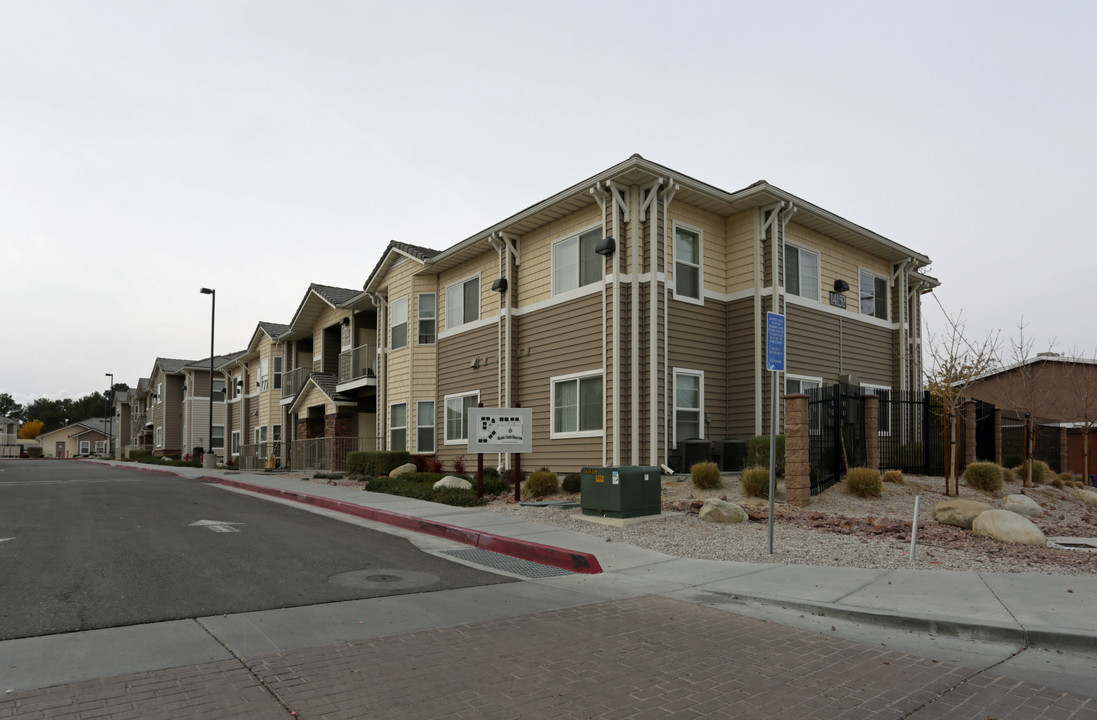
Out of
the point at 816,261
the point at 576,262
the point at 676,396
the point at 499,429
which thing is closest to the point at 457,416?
the point at 576,262

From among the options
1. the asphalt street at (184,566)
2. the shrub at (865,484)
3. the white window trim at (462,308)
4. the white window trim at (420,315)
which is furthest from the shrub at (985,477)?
the white window trim at (420,315)

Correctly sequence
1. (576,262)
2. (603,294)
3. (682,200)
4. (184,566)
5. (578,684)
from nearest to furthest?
(578,684)
(184,566)
(603,294)
(682,200)
(576,262)

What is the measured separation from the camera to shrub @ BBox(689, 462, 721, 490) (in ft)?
45.9

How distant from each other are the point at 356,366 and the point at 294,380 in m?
8.39

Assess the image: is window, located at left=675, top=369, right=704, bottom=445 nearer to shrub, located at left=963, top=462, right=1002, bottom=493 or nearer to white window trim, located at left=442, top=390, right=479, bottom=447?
shrub, located at left=963, top=462, right=1002, bottom=493

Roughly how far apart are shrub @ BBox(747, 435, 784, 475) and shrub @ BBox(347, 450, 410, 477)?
11395mm

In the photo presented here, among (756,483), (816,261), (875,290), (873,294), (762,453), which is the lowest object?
(756,483)

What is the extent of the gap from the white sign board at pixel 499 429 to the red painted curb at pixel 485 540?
1.99m

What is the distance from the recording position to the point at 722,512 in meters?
11.6

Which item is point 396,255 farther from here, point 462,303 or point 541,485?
point 541,485

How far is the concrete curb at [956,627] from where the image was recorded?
18.9ft

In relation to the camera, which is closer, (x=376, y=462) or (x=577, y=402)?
(x=577, y=402)

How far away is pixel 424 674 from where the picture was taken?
494 cm

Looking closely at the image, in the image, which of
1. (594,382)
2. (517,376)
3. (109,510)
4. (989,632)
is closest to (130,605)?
(989,632)
